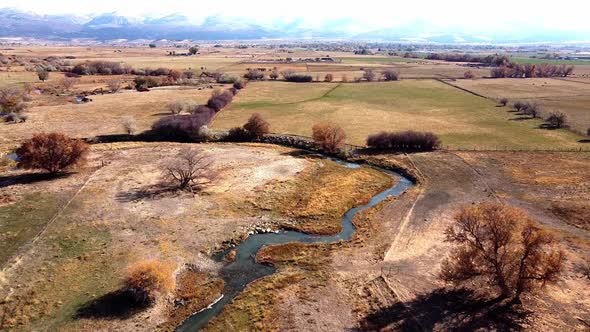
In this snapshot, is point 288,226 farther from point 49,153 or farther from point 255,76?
point 255,76

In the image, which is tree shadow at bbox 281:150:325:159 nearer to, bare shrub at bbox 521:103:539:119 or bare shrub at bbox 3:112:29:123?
bare shrub at bbox 521:103:539:119

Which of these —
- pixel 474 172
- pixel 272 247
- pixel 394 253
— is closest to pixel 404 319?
pixel 394 253

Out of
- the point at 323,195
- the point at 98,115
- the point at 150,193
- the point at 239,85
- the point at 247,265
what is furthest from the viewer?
the point at 239,85

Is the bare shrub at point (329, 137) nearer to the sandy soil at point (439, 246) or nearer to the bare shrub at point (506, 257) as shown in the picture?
the sandy soil at point (439, 246)

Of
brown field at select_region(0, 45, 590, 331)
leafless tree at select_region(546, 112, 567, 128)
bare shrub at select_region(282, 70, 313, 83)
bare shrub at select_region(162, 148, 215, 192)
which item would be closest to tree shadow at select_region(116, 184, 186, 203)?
brown field at select_region(0, 45, 590, 331)

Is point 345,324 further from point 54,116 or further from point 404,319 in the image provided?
point 54,116

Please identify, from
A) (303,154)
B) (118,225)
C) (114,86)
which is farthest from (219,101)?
(118,225)
